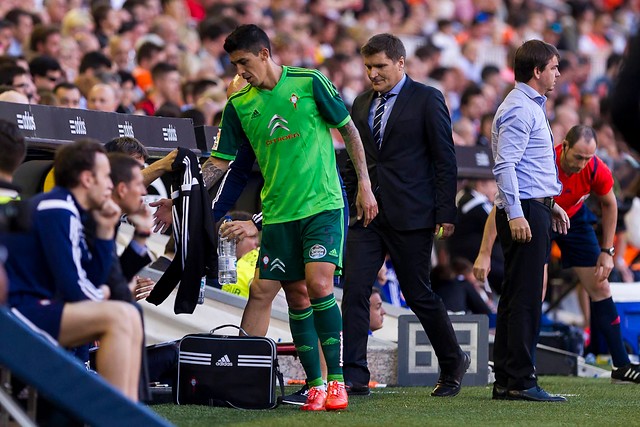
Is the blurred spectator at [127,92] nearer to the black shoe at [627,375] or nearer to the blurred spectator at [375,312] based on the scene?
the blurred spectator at [375,312]

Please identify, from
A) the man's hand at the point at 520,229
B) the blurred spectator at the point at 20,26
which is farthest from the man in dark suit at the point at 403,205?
the blurred spectator at the point at 20,26

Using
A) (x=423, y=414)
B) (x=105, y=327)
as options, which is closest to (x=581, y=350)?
(x=423, y=414)

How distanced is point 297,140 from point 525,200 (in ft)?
4.80

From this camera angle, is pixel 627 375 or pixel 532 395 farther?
pixel 627 375

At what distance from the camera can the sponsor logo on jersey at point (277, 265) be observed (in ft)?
23.5

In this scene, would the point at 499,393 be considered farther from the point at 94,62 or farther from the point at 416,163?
the point at 94,62

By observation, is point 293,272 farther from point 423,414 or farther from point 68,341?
point 68,341

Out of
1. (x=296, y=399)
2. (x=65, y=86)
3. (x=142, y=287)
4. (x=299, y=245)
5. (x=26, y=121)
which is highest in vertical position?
(x=65, y=86)

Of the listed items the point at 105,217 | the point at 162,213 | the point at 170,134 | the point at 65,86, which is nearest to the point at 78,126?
the point at 170,134

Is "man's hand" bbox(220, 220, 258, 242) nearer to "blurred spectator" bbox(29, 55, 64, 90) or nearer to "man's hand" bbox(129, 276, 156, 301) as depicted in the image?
"man's hand" bbox(129, 276, 156, 301)

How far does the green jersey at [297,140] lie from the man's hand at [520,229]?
1034 mm

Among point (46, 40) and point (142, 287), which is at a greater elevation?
point (46, 40)

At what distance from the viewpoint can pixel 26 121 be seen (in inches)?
309

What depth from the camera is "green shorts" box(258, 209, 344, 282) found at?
7043 millimetres
